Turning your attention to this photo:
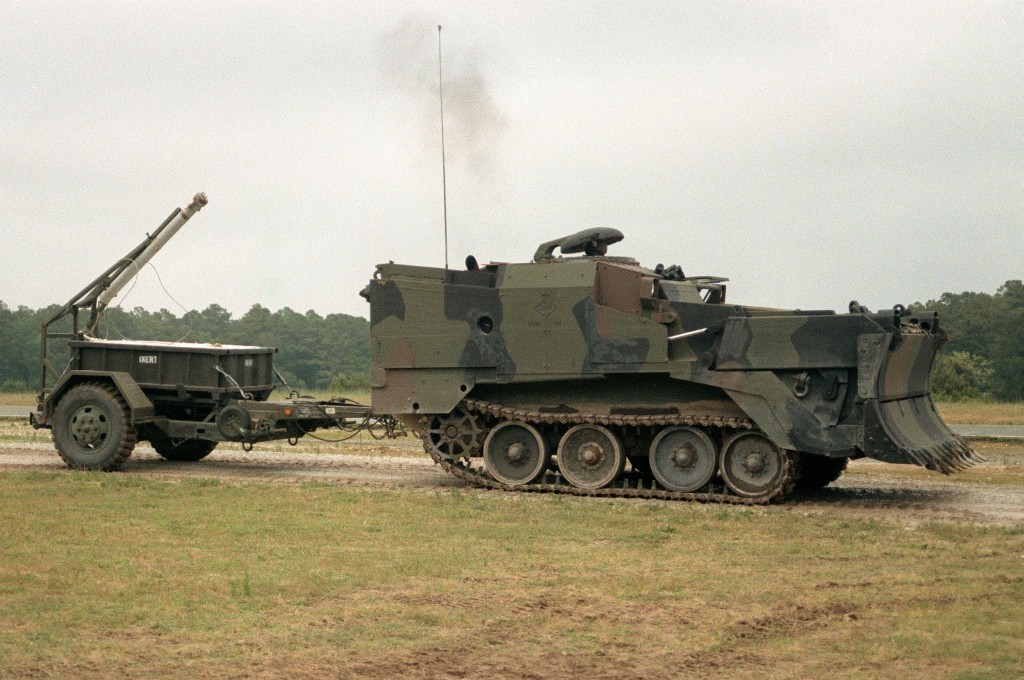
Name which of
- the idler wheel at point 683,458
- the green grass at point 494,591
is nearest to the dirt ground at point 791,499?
the idler wheel at point 683,458

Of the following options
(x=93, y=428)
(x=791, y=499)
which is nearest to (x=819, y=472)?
(x=791, y=499)

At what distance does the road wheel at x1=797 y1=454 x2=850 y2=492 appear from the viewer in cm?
1822

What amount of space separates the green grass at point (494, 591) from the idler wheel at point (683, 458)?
41.4 inches

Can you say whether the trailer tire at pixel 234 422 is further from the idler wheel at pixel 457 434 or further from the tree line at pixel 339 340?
the tree line at pixel 339 340

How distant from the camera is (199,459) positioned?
2238 cm

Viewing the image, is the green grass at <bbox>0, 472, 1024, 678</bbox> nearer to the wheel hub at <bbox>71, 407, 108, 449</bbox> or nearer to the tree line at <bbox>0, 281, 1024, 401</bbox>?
the wheel hub at <bbox>71, 407, 108, 449</bbox>

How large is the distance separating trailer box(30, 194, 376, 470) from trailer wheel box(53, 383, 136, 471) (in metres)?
0.02

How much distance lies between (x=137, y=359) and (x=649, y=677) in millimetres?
14187

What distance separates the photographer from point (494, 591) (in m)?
10.5

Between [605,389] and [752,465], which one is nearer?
[752,465]

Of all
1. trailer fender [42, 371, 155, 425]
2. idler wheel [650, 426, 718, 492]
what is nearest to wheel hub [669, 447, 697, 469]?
idler wheel [650, 426, 718, 492]

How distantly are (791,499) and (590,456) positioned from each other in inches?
110

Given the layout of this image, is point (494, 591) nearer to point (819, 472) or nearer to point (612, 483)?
point (612, 483)

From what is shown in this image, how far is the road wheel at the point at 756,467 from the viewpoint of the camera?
16391mm
